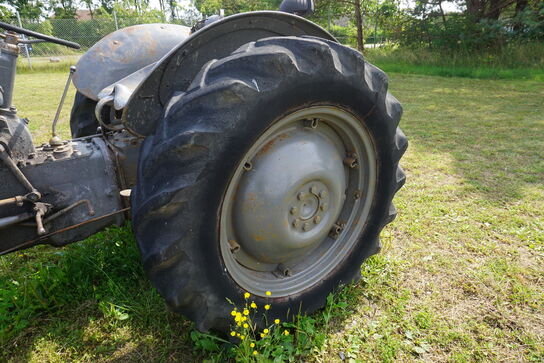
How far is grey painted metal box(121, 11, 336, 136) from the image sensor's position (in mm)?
1403

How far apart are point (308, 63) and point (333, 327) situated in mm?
1194

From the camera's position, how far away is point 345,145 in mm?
1768

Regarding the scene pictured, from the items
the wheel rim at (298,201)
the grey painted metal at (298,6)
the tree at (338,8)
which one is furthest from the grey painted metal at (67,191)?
the tree at (338,8)

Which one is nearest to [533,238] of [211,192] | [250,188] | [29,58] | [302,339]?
[302,339]

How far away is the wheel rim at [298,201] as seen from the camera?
1.50 metres

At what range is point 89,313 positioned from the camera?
1.88m

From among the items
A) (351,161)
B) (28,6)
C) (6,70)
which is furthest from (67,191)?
(28,6)

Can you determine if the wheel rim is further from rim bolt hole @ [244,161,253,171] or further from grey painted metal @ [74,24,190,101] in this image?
grey painted metal @ [74,24,190,101]

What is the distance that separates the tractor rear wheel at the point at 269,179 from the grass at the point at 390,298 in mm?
249

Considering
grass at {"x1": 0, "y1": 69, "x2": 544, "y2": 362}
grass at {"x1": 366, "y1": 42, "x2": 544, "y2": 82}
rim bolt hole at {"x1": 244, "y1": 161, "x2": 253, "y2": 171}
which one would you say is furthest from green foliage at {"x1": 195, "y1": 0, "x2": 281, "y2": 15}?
rim bolt hole at {"x1": 244, "y1": 161, "x2": 253, "y2": 171}

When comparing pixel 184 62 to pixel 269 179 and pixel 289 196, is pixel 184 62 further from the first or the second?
pixel 289 196

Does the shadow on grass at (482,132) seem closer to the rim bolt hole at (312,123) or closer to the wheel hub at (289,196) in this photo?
the wheel hub at (289,196)

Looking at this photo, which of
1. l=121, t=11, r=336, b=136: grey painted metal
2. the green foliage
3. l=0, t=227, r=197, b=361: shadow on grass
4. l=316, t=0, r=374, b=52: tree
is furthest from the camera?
the green foliage

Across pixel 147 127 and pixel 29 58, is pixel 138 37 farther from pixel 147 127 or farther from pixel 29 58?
pixel 29 58
